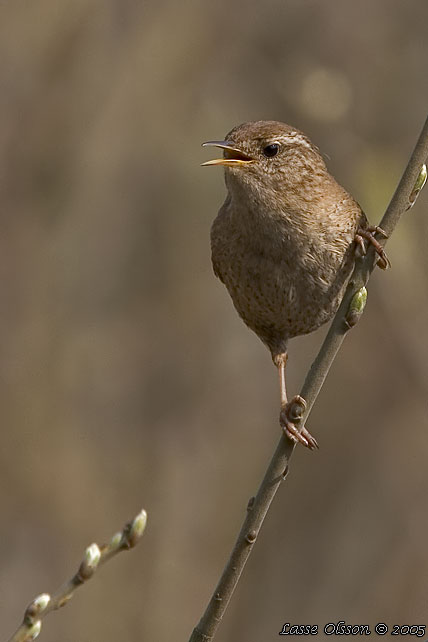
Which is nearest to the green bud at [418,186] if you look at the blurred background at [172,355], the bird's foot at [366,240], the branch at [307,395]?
the branch at [307,395]

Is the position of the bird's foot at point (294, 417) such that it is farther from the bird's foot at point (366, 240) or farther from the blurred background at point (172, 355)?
the blurred background at point (172, 355)

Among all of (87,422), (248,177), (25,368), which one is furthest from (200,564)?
(248,177)

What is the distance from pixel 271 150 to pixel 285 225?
12.4 inches

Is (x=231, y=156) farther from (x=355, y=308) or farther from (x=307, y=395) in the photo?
(x=307, y=395)

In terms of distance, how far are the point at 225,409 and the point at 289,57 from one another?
7.49ft

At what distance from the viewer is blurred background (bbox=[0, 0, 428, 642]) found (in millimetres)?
6035

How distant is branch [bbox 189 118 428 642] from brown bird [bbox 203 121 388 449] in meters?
0.63

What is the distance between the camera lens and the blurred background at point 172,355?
238 inches

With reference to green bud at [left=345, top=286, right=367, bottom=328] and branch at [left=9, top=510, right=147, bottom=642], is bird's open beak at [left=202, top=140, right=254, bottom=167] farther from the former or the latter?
branch at [left=9, top=510, right=147, bottom=642]

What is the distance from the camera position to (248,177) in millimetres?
3811

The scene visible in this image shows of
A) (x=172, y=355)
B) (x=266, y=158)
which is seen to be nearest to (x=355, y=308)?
(x=266, y=158)

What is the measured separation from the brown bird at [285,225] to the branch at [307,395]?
2.07 feet

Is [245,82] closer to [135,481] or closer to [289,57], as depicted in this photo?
[289,57]

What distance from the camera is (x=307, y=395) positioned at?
304 centimetres
